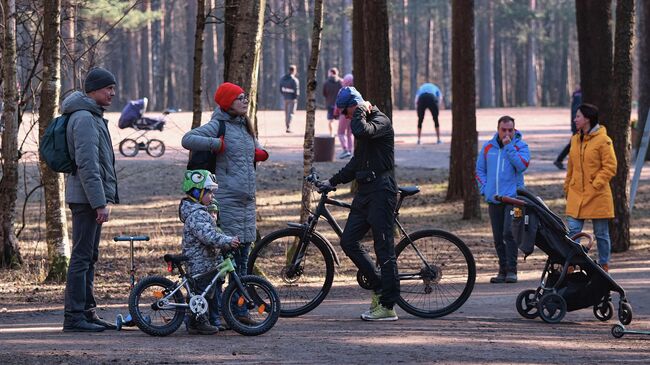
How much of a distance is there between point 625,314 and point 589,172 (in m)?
2.54

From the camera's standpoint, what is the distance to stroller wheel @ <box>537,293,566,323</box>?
1013 centimetres

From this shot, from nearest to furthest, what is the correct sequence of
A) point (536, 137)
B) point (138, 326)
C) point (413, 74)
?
point (138, 326) < point (536, 137) < point (413, 74)

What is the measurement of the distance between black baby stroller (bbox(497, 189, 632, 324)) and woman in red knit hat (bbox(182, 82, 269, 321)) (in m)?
2.41

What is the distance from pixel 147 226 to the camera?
19.7m

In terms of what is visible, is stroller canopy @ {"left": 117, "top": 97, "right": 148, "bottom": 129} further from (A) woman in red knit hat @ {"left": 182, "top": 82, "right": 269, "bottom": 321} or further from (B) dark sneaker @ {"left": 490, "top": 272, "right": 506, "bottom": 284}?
(A) woman in red knit hat @ {"left": 182, "top": 82, "right": 269, "bottom": 321}

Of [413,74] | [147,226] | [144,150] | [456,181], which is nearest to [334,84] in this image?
[144,150]

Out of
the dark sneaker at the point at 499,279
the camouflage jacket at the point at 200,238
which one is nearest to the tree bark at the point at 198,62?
the dark sneaker at the point at 499,279

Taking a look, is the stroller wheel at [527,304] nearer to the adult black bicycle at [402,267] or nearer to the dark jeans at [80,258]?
the adult black bicycle at [402,267]

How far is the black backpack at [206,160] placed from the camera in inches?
370

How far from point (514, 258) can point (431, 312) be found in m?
2.86

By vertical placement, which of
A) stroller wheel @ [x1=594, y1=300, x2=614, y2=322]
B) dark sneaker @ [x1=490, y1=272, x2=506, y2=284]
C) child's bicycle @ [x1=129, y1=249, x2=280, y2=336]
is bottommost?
dark sneaker @ [x1=490, y1=272, x2=506, y2=284]

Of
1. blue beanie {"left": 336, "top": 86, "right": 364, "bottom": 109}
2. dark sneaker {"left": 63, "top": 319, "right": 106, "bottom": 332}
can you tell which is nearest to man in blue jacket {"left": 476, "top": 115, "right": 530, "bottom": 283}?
blue beanie {"left": 336, "top": 86, "right": 364, "bottom": 109}

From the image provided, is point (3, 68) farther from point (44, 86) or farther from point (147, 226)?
point (147, 226)

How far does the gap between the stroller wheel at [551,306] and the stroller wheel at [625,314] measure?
48 cm
